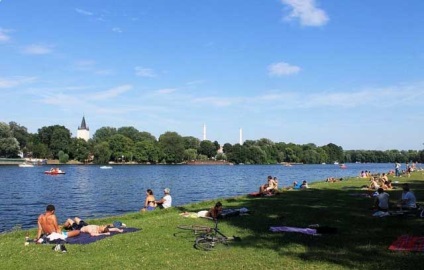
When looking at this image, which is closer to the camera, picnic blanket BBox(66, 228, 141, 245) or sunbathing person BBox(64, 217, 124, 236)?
picnic blanket BBox(66, 228, 141, 245)

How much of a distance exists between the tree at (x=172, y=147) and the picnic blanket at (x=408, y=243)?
165 m

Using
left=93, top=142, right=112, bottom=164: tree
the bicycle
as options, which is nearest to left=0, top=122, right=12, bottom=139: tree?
left=93, top=142, right=112, bottom=164: tree

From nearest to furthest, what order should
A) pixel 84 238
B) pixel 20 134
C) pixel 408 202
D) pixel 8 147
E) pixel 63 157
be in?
pixel 84 238 < pixel 408 202 < pixel 8 147 < pixel 63 157 < pixel 20 134

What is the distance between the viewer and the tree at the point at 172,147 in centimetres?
17819

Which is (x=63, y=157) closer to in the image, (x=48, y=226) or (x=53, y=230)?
A: (x=48, y=226)

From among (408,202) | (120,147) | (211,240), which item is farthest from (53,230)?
(120,147)

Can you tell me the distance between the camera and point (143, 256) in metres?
12.2

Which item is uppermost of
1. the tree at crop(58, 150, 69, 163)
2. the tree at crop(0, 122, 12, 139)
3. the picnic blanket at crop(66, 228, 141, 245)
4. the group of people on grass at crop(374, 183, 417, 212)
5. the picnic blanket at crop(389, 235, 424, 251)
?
the tree at crop(0, 122, 12, 139)

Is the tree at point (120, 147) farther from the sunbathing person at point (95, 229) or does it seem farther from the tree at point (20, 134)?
the sunbathing person at point (95, 229)

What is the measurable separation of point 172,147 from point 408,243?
169 metres

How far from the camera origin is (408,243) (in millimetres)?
12812

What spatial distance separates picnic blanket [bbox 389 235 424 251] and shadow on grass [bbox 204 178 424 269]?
0.91 feet

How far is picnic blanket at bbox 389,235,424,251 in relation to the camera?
478 inches

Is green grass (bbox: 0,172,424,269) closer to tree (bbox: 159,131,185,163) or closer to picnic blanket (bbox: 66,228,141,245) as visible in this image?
picnic blanket (bbox: 66,228,141,245)
